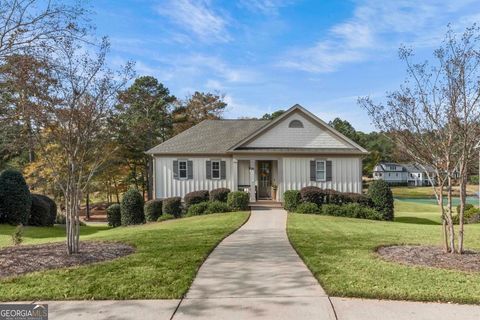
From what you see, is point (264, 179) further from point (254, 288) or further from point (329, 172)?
point (254, 288)

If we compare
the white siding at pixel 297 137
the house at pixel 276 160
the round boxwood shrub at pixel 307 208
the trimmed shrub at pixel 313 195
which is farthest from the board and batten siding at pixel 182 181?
the round boxwood shrub at pixel 307 208

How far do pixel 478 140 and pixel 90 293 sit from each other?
723cm

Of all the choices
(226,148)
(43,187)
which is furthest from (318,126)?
(43,187)

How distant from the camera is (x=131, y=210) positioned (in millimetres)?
19984

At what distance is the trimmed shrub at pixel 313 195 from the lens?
18719 millimetres

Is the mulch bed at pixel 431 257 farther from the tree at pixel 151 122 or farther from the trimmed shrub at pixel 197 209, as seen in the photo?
the tree at pixel 151 122

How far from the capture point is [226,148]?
22.6m

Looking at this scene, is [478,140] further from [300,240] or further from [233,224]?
[233,224]

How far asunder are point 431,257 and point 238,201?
39.7 feet

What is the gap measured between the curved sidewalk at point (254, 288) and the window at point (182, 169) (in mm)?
13768

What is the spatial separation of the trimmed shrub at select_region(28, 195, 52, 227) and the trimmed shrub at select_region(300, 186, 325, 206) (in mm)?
12781

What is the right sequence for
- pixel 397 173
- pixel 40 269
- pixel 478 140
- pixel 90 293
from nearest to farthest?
pixel 90 293 → pixel 40 269 → pixel 478 140 → pixel 397 173

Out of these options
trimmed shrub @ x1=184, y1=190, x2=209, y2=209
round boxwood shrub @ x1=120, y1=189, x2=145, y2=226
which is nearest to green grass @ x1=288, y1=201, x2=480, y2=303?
trimmed shrub @ x1=184, y1=190, x2=209, y2=209

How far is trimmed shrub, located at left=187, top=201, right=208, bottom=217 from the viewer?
738 inches
